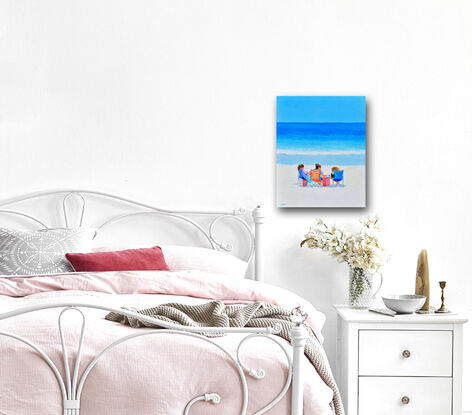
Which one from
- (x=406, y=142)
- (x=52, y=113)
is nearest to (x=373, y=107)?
(x=406, y=142)

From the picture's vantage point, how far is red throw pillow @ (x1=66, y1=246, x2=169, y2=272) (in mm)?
2627

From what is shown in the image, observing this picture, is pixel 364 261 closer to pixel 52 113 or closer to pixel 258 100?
pixel 258 100

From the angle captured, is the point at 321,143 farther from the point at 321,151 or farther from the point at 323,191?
the point at 323,191

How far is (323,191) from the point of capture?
3203 mm

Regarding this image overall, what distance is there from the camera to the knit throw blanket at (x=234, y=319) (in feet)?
5.64

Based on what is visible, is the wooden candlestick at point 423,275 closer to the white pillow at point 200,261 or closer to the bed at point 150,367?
the white pillow at point 200,261

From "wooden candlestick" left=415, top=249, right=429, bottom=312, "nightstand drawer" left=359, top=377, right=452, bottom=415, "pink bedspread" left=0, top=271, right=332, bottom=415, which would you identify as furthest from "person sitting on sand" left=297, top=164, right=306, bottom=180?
"pink bedspread" left=0, top=271, right=332, bottom=415

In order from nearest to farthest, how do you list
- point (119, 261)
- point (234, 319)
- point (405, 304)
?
point (234, 319)
point (119, 261)
point (405, 304)

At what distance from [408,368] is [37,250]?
5.56 feet

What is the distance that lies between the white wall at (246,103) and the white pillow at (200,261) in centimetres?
38

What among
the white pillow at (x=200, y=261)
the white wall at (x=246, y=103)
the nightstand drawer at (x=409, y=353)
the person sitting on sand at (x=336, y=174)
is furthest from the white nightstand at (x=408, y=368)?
the person sitting on sand at (x=336, y=174)

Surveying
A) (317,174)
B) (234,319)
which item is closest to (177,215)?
(317,174)

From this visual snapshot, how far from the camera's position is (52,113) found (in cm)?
319

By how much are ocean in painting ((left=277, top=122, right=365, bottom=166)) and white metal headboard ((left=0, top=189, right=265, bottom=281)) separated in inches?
13.5
